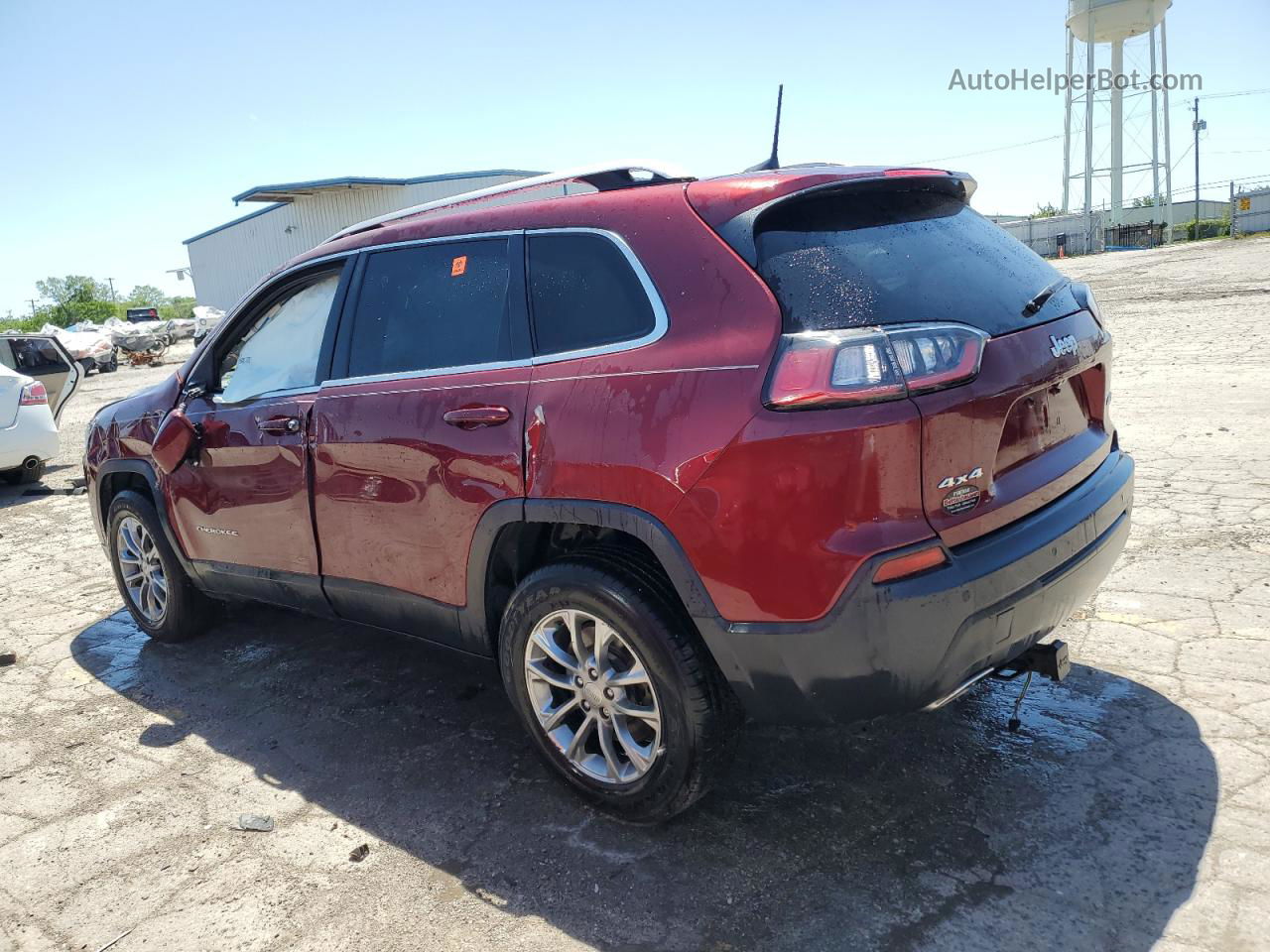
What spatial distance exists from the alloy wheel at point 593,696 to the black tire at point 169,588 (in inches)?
97.7

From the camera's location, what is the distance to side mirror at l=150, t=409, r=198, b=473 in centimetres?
412

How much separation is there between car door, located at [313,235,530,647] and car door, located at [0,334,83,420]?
8441 mm

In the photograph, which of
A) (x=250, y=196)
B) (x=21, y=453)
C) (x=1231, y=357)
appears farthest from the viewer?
(x=250, y=196)

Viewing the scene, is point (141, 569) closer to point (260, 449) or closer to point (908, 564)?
point (260, 449)

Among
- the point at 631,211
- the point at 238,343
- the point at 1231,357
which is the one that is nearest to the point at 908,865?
the point at 631,211

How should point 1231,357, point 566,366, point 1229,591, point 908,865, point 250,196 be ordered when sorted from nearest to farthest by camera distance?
point 908,865
point 566,366
point 1229,591
point 1231,357
point 250,196

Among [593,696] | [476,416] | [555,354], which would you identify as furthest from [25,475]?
[593,696]

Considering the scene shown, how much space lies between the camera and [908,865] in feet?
8.36

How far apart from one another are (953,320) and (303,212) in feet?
130

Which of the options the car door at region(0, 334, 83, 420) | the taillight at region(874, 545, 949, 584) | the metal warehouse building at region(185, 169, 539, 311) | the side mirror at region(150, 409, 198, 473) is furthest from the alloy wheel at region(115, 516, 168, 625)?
the metal warehouse building at region(185, 169, 539, 311)

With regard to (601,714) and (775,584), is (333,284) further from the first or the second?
(775,584)

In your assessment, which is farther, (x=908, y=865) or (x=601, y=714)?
(x=601, y=714)

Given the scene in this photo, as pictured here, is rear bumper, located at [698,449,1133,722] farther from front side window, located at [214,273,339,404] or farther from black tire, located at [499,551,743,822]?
front side window, located at [214,273,339,404]

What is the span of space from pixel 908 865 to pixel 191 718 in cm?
293
